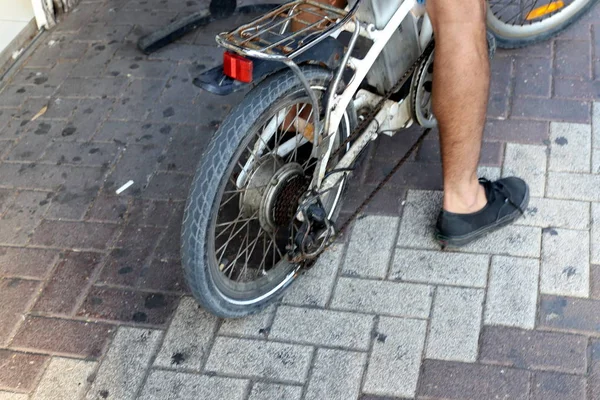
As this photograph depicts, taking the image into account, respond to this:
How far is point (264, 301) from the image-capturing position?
3.14m

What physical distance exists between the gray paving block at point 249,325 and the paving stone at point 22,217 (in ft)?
3.57

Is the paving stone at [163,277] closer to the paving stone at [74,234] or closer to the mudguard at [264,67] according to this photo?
the paving stone at [74,234]

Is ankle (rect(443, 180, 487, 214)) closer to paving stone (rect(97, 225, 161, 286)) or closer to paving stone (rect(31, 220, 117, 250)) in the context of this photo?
paving stone (rect(97, 225, 161, 286))

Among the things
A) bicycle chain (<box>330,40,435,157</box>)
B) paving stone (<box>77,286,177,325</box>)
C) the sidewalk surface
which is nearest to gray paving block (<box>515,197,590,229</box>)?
the sidewalk surface

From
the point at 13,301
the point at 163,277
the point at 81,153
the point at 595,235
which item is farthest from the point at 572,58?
the point at 13,301

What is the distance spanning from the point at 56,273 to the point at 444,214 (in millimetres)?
1629

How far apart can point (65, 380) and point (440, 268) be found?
149 centimetres

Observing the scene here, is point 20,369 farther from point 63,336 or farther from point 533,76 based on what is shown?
point 533,76

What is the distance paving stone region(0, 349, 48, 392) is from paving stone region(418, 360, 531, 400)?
1417mm

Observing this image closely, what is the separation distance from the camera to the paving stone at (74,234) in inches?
141

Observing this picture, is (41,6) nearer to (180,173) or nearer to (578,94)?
(180,173)

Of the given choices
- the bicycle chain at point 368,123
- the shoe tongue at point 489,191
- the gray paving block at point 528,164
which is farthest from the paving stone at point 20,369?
the gray paving block at point 528,164

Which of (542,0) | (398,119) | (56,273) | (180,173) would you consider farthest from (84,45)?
(542,0)

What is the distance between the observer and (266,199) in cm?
307
